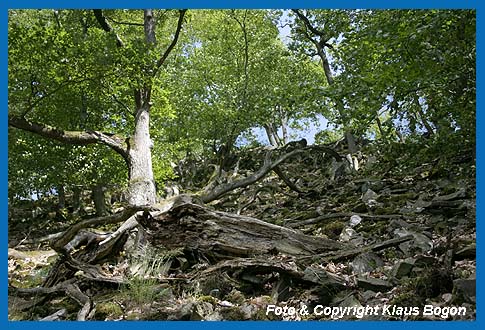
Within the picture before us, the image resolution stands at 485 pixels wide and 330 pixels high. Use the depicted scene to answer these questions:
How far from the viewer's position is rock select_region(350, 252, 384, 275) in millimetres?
4191

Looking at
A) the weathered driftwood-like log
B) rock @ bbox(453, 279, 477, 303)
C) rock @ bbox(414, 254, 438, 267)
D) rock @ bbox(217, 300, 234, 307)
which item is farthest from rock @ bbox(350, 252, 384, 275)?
rock @ bbox(217, 300, 234, 307)

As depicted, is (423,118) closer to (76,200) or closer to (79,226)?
(79,226)

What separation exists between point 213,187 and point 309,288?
476 cm

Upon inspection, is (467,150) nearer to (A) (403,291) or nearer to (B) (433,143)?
(B) (433,143)

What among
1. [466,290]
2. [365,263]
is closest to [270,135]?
[365,263]

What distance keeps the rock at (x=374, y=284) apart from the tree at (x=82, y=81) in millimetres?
4281

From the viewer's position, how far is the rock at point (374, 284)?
12.0 feet

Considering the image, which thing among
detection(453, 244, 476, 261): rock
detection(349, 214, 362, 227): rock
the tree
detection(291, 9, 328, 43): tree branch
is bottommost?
detection(453, 244, 476, 261): rock

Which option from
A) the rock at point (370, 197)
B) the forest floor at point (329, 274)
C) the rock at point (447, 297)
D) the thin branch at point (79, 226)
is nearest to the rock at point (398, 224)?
the forest floor at point (329, 274)

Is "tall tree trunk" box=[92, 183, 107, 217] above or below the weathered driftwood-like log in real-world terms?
above

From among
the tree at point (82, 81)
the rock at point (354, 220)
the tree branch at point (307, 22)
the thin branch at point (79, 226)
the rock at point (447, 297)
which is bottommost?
the rock at point (447, 297)

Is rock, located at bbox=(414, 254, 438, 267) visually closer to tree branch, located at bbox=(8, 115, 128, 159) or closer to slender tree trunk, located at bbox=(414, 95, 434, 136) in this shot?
slender tree trunk, located at bbox=(414, 95, 434, 136)

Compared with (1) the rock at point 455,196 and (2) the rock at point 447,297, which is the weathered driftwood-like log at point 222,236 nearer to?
(2) the rock at point 447,297

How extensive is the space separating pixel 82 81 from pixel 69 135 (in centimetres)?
97
